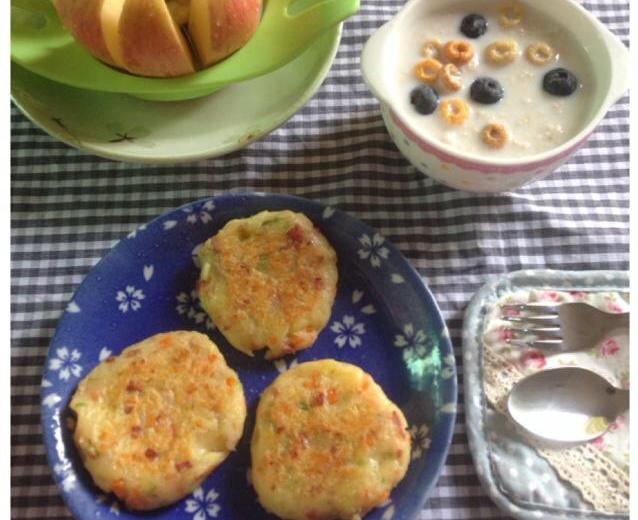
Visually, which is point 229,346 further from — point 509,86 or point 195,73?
point 509,86

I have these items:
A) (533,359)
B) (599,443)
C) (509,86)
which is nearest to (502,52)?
(509,86)

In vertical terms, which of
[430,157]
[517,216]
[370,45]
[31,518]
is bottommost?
[31,518]

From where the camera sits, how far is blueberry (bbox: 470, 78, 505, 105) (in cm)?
95

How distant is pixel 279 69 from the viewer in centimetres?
105

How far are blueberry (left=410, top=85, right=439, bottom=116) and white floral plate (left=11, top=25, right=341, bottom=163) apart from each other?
15cm

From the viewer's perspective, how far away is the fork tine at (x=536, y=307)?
36.8 inches

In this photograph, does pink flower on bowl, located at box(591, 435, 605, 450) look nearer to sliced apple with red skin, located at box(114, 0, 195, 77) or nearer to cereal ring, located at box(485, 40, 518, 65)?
cereal ring, located at box(485, 40, 518, 65)

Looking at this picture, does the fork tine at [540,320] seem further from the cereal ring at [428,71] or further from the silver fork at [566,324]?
the cereal ring at [428,71]

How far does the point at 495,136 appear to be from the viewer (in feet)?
3.06

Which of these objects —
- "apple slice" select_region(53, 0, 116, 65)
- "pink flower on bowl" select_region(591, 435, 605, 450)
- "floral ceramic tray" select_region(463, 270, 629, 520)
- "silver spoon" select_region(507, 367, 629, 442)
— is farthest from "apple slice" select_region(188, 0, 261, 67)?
"pink flower on bowl" select_region(591, 435, 605, 450)

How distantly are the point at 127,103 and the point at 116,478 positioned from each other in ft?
1.71

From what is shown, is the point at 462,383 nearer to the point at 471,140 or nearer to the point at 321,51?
the point at 471,140

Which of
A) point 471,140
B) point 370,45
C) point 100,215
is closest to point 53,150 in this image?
point 100,215

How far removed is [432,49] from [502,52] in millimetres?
94
